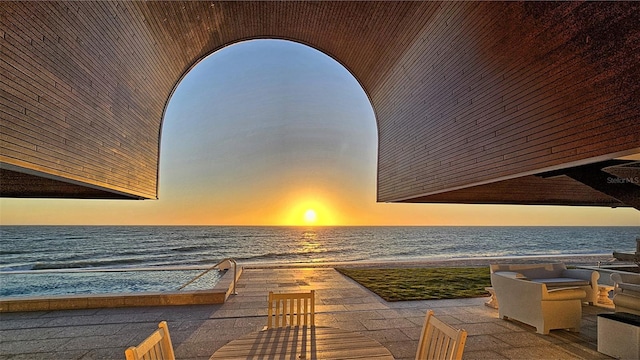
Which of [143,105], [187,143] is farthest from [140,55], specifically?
[187,143]

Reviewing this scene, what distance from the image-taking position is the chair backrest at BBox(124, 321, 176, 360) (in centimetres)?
154

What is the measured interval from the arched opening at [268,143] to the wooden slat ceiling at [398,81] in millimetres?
7694

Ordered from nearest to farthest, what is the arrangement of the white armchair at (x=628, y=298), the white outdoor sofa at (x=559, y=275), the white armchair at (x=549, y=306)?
the white armchair at (x=628, y=298) → the white armchair at (x=549, y=306) → the white outdoor sofa at (x=559, y=275)

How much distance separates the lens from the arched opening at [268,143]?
18.9m

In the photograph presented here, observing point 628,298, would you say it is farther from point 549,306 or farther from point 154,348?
point 154,348

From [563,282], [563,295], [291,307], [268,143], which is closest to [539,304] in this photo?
[563,295]

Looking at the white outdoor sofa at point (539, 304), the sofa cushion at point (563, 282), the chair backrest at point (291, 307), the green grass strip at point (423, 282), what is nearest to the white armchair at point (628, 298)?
the white outdoor sofa at point (539, 304)

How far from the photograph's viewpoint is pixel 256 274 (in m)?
9.37

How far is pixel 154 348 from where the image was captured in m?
1.88

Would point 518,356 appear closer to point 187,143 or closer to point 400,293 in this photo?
point 400,293

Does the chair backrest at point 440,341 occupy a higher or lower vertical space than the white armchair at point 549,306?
higher

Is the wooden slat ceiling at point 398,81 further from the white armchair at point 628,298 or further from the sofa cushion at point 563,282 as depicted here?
the white armchair at point 628,298

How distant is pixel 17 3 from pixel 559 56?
593 centimetres

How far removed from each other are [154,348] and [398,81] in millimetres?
7788
